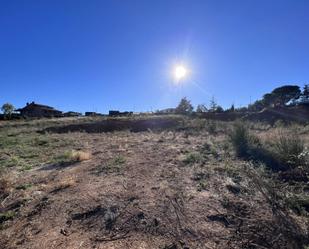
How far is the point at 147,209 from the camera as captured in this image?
17.7ft

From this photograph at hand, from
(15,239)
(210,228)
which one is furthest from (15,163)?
(210,228)

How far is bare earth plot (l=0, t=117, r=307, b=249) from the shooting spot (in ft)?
14.4

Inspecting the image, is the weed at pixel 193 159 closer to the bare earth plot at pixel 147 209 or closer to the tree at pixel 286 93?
the bare earth plot at pixel 147 209

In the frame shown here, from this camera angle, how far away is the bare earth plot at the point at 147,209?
4.38m

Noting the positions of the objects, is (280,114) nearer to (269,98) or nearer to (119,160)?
(119,160)

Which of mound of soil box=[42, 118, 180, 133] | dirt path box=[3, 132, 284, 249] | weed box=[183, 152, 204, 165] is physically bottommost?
dirt path box=[3, 132, 284, 249]

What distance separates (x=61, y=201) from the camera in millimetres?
6289

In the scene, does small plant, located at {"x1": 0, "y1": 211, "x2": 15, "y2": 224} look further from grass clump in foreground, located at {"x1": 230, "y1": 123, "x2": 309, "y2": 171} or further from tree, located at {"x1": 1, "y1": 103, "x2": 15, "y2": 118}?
tree, located at {"x1": 1, "y1": 103, "x2": 15, "y2": 118}

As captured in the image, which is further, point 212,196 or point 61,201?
point 61,201

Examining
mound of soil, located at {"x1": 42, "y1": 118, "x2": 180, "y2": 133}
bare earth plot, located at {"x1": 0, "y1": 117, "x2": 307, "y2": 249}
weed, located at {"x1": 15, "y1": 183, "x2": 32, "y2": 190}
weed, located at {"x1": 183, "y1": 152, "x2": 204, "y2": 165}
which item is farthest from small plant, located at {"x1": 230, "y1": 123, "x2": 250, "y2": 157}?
mound of soil, located at {"x1": 42, "y1": 118, "x2": 180, "y2": 133}

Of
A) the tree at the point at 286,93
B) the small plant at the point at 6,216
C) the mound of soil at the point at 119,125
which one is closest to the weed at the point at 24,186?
the small plant at the point at 6,216

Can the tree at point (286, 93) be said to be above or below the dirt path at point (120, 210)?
above

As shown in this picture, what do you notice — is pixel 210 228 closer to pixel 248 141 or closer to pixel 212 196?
pixel 212 196

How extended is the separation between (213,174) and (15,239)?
4.32 metres
